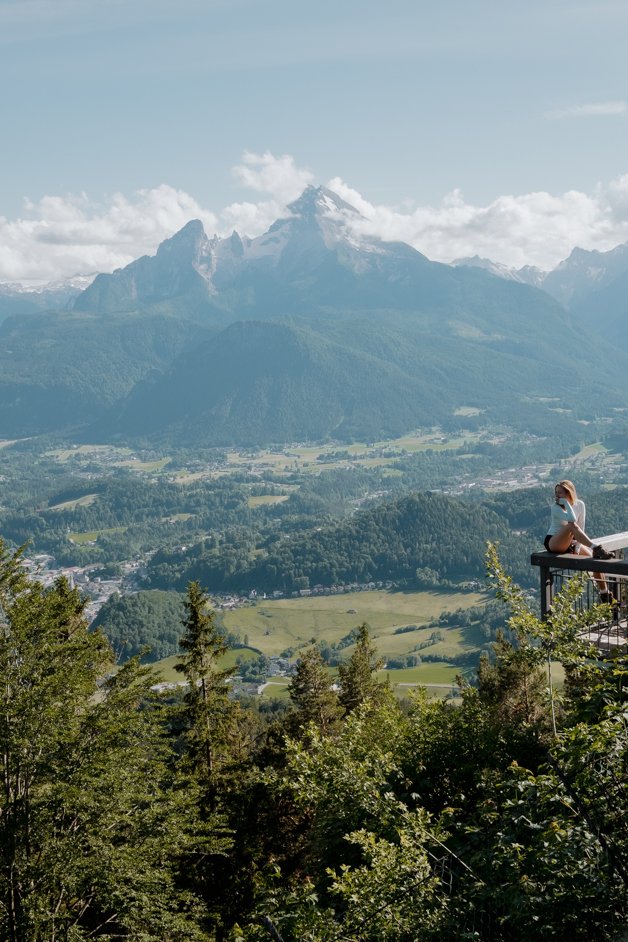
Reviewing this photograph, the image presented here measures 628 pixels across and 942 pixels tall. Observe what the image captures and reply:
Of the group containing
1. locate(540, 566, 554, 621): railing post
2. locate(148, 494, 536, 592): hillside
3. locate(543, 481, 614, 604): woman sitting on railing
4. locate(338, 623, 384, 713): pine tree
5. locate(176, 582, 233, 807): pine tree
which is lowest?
locate(148, 494, 536, 592): hillside

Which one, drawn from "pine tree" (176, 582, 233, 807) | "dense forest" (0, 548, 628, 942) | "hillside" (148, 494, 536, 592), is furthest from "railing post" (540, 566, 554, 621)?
"hillside" (148, 494, 536, 592)

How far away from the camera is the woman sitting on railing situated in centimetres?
1052

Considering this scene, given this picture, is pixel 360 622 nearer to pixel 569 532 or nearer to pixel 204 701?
pixel 204 701

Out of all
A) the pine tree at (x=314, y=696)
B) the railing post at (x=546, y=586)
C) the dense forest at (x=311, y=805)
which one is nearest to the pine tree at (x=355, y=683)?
the pine tree at (x=314, y=696)

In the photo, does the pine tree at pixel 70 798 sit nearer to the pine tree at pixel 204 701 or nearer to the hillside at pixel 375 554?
the pine tree at pixel 204 701

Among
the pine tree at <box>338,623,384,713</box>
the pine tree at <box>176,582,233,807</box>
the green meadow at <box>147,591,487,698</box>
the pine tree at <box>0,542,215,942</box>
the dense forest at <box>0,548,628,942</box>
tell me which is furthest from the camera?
the green meadow at <box>147,591,487,698</box>

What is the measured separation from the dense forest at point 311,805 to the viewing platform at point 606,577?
0.66 m

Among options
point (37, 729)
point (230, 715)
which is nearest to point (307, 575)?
point (230, 715)

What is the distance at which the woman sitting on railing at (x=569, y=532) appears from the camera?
10.5m

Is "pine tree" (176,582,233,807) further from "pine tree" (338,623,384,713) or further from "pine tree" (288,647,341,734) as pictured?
"pine tree" (338,623,384,713)

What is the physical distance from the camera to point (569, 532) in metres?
10.6

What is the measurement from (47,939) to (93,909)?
12.8ft

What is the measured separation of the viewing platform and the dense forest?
2.16 feet

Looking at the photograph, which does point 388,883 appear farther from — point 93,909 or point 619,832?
point 93,909
